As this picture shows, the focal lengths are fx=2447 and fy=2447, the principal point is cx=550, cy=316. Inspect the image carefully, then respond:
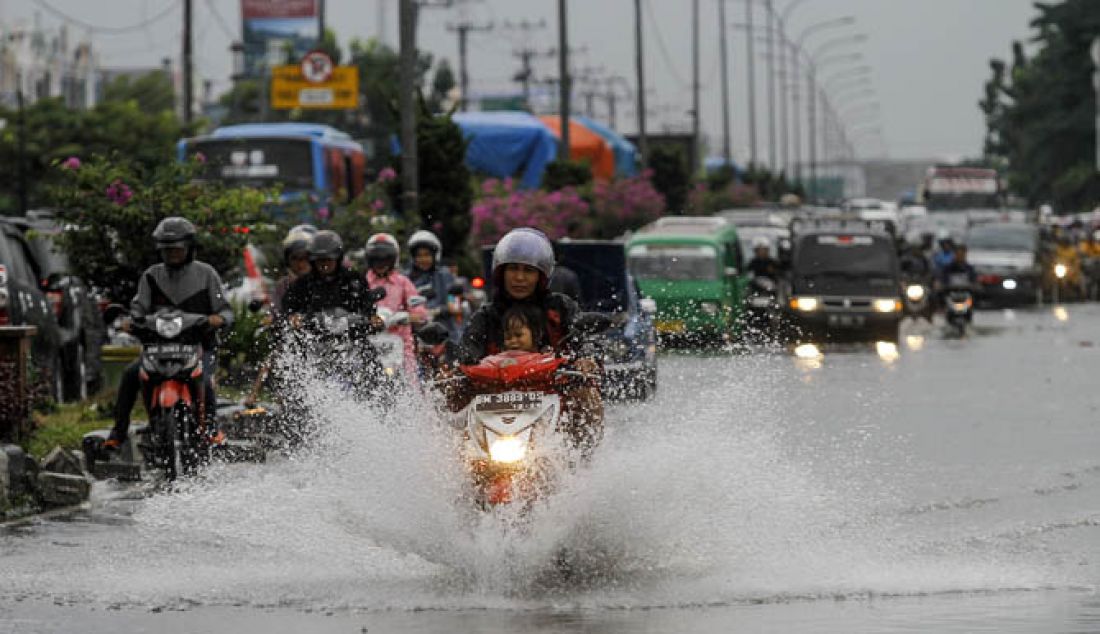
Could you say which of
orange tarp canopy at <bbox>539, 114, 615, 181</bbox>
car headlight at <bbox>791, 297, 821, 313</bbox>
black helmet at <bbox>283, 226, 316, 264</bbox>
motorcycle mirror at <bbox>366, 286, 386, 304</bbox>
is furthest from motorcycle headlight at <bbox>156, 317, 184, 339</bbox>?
orange tarp canopy at <bbox>539, 114, 615, 181</bbox>

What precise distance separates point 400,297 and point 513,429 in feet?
25.5

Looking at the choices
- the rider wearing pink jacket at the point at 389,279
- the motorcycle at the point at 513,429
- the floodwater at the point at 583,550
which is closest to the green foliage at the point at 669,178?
the rider wearing pink jacket at the point at 389,279

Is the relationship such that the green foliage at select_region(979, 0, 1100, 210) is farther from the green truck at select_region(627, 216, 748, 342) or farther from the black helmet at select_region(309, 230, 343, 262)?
the black helmet at select_region(309, 230, 343, 262)

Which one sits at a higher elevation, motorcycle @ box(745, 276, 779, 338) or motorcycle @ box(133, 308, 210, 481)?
motorcycle @ box(133, 308, 210, 481)

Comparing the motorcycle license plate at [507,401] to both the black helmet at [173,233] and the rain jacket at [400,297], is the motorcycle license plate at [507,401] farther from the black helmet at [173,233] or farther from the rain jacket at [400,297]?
the rain jacket at [400,297]

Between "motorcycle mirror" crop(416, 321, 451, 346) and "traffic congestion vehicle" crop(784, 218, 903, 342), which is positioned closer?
"motorcycle mirror" crop(416, 321, 451, 346)

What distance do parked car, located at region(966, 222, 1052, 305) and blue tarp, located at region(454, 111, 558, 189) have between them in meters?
9.81

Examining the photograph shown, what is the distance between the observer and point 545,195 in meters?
48.9

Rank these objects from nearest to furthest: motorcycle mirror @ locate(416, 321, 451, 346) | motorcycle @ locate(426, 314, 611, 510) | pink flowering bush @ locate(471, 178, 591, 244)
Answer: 1. motorcycle @ locate(426, 314, 611, 510)
2. motorcycle mirror @ locate(416, 321, 451, 346)
3. pink flowering bush @ locate(471, 178, 591, 244)

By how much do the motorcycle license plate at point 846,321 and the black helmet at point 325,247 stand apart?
22606mm

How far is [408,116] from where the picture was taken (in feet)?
99.9

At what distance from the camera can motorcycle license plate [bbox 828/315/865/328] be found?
125 feet

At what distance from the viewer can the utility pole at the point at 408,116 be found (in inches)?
1178

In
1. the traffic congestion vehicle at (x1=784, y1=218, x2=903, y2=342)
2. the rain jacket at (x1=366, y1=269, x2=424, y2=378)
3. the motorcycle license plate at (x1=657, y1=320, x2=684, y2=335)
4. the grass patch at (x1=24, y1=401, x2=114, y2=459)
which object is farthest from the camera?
the traffic congestion vehicle at (x1=784, y1=218, x2=903, y2=342)
